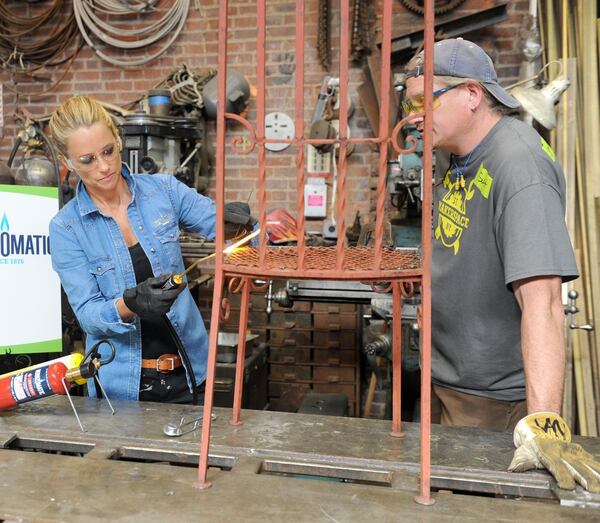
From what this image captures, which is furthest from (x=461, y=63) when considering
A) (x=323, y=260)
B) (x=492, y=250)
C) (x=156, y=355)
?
(x=156, y=355)

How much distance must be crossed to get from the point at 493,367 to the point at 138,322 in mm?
1040

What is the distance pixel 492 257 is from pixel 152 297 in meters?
0.87

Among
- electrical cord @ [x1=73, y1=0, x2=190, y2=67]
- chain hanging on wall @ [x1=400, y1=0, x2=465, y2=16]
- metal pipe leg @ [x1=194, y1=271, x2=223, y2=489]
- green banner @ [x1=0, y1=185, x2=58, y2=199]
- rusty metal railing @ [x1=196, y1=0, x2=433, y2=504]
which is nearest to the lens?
rusty metal railing @ [x1=196, y1=0, x2=433, y2=504]

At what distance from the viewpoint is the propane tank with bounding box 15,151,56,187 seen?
2.97 m

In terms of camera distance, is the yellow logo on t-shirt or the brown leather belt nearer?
the yellow logo on t-shirt

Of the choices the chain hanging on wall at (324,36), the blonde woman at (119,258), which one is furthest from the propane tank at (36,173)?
the chain hanging on wall at (324,36)

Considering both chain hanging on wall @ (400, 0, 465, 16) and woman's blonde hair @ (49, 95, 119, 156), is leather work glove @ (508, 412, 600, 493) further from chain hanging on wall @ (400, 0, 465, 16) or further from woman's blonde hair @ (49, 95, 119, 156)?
chain hanging on wall @ (400, 0, 465, 16)

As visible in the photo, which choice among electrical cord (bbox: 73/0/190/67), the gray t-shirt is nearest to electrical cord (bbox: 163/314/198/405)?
the gray t-shirt

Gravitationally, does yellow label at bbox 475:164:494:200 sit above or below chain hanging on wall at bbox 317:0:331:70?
below

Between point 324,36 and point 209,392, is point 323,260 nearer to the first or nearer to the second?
point 209,392

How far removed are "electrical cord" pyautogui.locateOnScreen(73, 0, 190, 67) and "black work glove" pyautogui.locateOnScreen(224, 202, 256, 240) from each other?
2.35 meters

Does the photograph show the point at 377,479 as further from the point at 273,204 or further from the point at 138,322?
the point at 273,204

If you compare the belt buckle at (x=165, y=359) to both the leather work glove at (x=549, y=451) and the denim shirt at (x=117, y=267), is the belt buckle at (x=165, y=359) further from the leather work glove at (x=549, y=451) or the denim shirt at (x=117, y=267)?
the leather work glove at (x=549, y=451)

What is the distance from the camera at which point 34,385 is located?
1.48m
